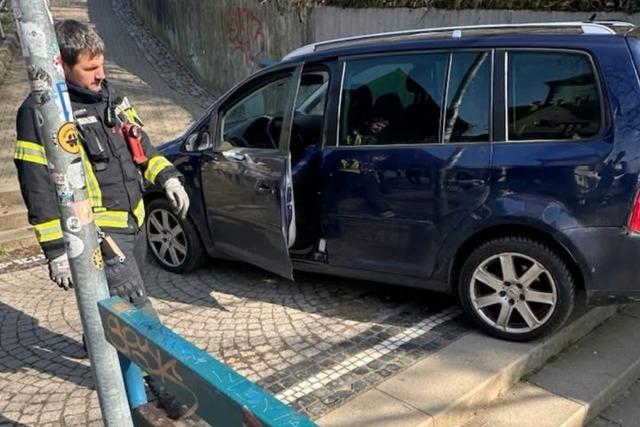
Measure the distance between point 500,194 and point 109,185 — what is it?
2.07 m

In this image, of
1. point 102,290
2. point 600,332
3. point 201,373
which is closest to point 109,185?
point 102,290

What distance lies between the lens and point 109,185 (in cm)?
282

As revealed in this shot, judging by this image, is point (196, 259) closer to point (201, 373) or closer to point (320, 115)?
point (320, 115)

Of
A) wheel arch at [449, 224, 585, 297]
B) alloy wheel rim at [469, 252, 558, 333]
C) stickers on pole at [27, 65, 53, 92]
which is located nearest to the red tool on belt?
stickers on pole at [27, 65, 53, 92]

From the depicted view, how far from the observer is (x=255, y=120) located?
174 inches

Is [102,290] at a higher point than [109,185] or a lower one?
lower

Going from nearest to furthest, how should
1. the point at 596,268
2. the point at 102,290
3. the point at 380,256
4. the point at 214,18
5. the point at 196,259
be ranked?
the point at 102,290 → the point at 596,268 → the point at 380,256 → the point at 196,259 → the point at 214,18

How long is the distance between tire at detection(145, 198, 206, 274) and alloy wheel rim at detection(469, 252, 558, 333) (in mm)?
2185

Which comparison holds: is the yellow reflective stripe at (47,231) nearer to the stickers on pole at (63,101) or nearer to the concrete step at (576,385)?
the stickers on pole at (63,101)

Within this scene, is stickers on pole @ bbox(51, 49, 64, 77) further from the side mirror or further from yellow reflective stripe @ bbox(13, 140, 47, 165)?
the side mirror

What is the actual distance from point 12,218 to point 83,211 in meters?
4.30

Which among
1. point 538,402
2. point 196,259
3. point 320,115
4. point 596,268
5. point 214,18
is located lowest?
point 538,402

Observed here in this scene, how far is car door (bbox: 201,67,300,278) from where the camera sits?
3.79m

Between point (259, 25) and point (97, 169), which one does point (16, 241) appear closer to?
point (97, 169)
